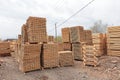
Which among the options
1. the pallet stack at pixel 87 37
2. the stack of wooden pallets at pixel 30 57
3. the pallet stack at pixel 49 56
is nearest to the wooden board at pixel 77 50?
the pallet stack at pixel 87 37

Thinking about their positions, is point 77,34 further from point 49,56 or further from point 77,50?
point 49,56

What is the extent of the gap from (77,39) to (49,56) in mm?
3710

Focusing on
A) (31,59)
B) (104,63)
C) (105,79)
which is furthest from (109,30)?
(31,59)

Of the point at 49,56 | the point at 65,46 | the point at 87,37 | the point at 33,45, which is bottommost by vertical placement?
the point at 49,56

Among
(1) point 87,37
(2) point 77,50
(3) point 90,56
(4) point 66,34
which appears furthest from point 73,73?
(4) point 66,34

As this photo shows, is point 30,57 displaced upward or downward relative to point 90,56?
upward

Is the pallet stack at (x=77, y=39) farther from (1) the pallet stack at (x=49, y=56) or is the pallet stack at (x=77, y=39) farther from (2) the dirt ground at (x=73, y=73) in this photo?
(1) the pallet stack at (x=49, y=56)

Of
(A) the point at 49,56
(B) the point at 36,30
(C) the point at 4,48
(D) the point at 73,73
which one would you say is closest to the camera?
(D) the point at 73,73

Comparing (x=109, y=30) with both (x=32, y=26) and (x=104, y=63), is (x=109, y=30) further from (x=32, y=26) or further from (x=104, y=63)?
(x=32, y=26)

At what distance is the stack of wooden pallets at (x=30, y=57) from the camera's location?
1090 cm

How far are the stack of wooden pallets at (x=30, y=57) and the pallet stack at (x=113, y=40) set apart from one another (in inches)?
257

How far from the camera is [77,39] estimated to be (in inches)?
577

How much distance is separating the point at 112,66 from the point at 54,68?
3956mm

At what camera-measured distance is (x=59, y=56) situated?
502 inches
